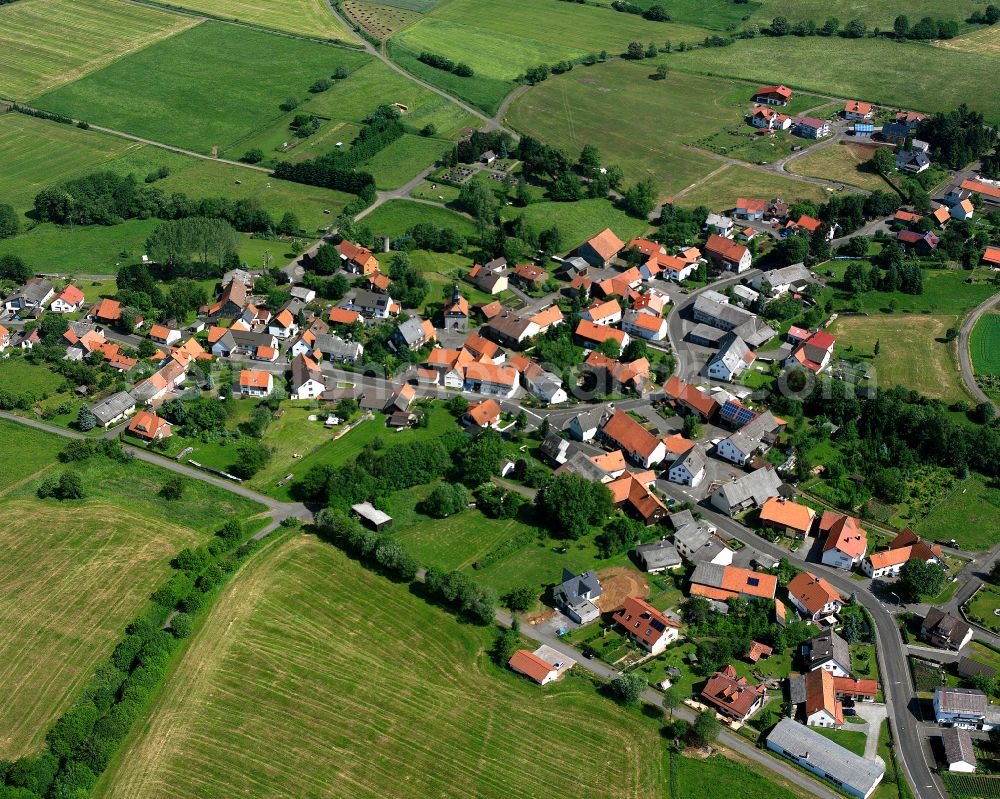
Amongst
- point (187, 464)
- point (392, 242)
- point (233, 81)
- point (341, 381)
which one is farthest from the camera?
point (233, 81)

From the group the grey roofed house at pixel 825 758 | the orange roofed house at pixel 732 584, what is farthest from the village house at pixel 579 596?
the grey roofed house at pixel 825 758

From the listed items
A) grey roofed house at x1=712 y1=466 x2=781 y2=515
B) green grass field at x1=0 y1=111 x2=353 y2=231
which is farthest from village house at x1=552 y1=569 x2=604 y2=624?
green grass field at x1=0 y1=111 x2=353 y2=231

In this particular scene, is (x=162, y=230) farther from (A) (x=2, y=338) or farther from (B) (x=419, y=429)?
(B) (x=419, y=429)

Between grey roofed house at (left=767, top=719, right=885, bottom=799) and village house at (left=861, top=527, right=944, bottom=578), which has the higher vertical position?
village house at (left=861, top=527, right=944, bottom=578)

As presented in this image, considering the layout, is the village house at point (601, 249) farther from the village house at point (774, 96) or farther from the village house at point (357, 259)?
the village house at point (774, 96)

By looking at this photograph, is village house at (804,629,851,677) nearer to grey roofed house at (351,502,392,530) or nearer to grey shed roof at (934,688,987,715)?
grey shed roof at (934,688,987,715)

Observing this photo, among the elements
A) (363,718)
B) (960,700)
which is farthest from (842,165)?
(363,718)

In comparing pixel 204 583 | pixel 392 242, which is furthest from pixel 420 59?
pixel 204 583
